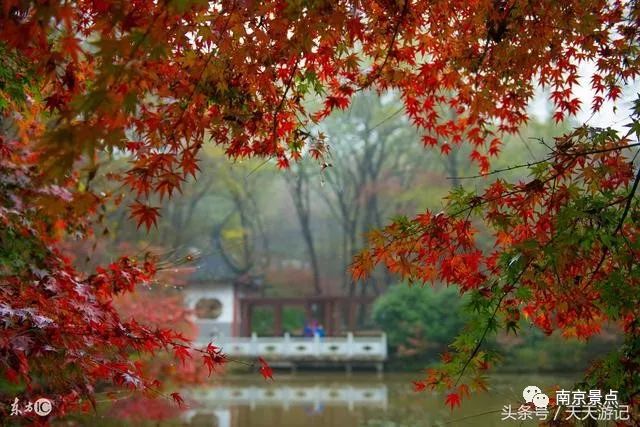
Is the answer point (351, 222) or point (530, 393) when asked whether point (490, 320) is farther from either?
point (351, 222)

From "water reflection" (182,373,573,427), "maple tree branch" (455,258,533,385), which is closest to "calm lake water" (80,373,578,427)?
"water reflection" (182,373,573,427)

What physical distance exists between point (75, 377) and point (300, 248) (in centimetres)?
2503

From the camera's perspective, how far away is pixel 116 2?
70.0 inches

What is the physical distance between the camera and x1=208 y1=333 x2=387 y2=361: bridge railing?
1664 centimetres

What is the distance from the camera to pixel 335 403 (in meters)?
10.9

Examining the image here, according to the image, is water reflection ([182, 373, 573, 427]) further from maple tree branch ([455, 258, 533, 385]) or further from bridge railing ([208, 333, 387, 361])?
maple tree branch ([455, 258, 533, 385])

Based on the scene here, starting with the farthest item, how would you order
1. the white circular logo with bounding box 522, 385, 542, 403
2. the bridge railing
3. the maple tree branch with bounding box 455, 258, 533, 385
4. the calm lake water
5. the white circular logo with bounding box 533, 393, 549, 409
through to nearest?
the bridge railing, the calm lake water, the white circular logo with bounding box 522, 385, 542, 403, the white circular logo with bounding box 533, 393, 549, 409, the maple tree branch with bounding box 455, 258, 533, 385

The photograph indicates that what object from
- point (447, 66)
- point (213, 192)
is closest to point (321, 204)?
point (213, 192)

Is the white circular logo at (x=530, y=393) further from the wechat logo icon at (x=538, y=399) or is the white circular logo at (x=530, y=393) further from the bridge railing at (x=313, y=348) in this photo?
the bridge railing at (x=313, y=348)

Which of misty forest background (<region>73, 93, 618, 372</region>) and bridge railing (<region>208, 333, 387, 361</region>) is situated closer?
misty forest background (<region>73, 93, 618, 372</region>)

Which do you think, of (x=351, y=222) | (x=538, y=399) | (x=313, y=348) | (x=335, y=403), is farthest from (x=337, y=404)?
(x=351, y=222)

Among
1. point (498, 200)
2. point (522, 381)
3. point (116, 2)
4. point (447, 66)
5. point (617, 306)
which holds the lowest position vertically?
point (522, 381)

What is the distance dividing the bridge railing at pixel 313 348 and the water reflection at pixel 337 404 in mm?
1507

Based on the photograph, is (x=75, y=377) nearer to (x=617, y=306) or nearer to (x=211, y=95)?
(x=211, y=95)
